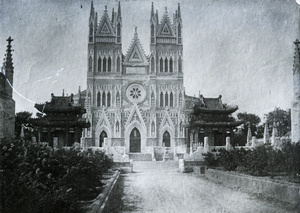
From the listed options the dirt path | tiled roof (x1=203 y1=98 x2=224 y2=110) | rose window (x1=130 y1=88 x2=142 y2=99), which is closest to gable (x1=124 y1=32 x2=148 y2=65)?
rose window (x1=130 y1=88 x2=142 y2=99)

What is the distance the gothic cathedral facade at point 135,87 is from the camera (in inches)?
1741

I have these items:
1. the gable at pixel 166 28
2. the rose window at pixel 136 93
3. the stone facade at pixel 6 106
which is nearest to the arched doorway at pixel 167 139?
the rose window at pixel 136 93

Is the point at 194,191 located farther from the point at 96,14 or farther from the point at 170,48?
the point at 96,14

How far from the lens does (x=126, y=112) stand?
4503 centimetres

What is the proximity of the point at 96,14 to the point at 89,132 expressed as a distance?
1642 centimetres

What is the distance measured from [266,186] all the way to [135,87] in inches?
1438

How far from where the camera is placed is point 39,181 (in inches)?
286

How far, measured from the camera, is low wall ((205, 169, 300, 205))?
898 cm

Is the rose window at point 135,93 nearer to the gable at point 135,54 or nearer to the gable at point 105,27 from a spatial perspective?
the gable at point 135,54

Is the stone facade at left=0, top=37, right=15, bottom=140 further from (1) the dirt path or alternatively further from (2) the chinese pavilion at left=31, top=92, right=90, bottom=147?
(2) the chinese pavilion at left=31, top=92, right=90, bottom=147

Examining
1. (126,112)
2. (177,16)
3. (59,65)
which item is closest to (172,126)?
(126,112)

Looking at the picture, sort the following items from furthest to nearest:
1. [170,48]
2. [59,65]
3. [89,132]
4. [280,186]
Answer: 1. [170,48]
2. [89,132]
3. [59,65]
4. [280,186]

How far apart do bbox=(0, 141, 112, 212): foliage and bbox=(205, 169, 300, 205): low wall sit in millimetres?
5127

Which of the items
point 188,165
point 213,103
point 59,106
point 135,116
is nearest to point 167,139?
point 135,116
